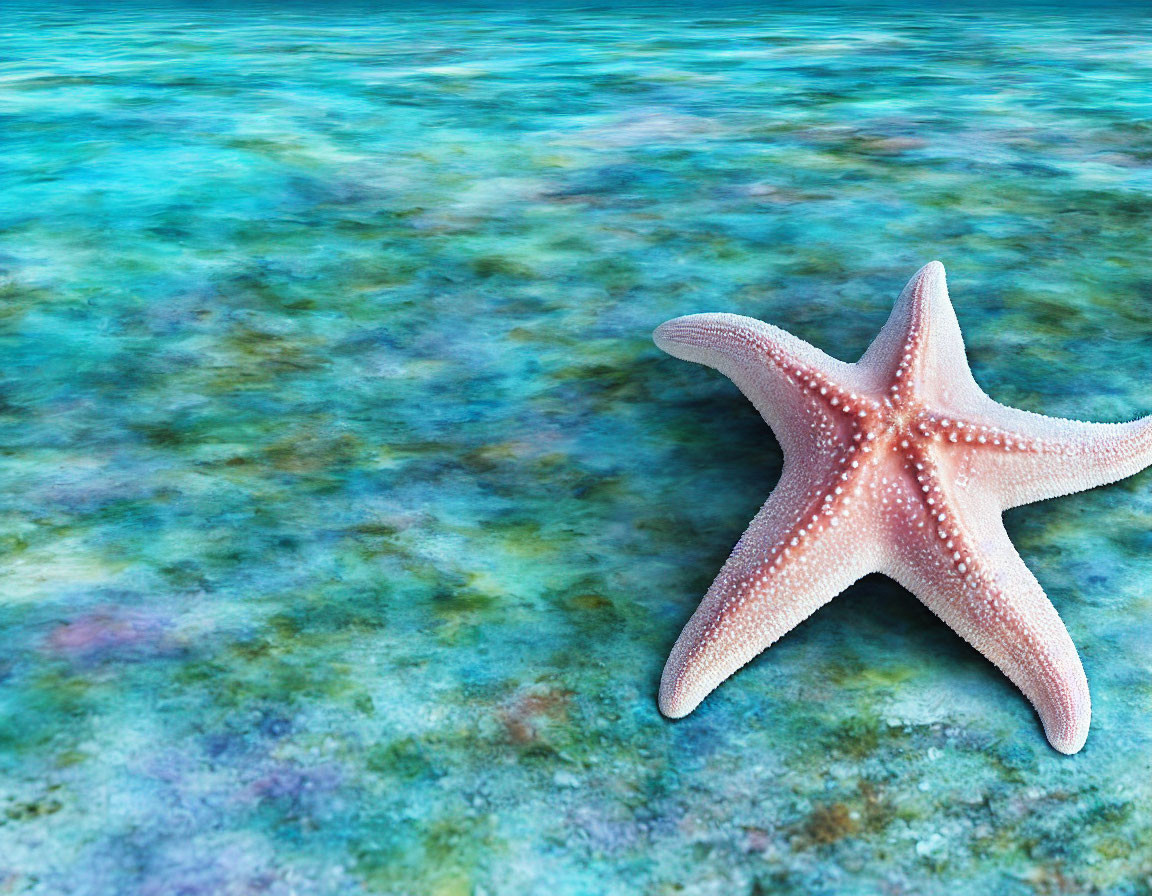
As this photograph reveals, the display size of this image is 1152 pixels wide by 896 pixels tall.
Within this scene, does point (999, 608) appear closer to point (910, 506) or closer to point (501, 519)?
point (910, 506)

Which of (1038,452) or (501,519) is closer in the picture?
(1038,452)

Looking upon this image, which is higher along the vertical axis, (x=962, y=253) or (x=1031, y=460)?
(x=1031, y=460)

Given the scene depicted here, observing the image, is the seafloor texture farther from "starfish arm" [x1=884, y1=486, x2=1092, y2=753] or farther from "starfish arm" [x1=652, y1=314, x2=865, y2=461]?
"starfish arm" [x1=652, y1=314, x2=865, y2=461]

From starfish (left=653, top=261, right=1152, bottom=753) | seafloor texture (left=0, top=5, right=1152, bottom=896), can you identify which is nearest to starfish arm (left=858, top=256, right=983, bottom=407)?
starfish (left=653, top=261, right=1152, bottom=753)

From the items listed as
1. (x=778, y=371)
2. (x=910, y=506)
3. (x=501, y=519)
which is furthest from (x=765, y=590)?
(x=501, y=519)

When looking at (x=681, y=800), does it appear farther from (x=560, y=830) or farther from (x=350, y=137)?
(x=350, y=137)

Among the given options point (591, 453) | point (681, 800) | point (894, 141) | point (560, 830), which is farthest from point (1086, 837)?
point (894, 141)

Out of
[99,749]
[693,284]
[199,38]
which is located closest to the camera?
[99,749]

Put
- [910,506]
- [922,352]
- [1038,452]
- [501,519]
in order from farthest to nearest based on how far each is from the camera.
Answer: [501,519]
[922,352]
[1038,452]
[910,506]
